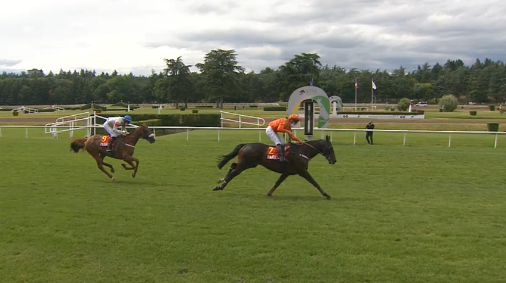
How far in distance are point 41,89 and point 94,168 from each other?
292 ft

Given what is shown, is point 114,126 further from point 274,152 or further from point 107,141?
point 274,152

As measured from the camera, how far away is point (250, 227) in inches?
229

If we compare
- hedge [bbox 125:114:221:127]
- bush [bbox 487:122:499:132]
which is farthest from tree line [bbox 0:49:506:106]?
bush [bbox 487:122:499:132]

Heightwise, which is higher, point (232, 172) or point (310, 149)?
point (310, 149)

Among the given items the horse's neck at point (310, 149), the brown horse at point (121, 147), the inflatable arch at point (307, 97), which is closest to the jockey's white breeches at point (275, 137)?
the horse's neck at point (310, 149)

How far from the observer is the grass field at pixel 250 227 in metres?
4.41

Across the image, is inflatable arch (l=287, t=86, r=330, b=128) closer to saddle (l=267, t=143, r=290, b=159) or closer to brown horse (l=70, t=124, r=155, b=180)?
brown horse (l=70, t=124, r=155, b=180)

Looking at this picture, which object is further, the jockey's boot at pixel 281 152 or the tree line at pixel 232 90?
the tree line at pixel 232 90

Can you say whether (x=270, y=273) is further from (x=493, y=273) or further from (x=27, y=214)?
(x=27, y=214)

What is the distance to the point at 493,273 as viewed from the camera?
4.34 metres

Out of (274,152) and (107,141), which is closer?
(274,152)

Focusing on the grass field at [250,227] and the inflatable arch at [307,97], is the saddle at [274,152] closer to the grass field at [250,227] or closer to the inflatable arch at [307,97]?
the grass field at [250,227]

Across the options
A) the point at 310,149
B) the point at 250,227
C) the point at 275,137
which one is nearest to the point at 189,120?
the point at 275,137

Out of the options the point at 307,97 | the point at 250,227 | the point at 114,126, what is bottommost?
the point at 250,227
